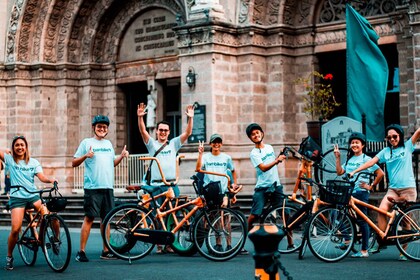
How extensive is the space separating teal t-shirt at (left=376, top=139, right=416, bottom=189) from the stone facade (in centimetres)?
738

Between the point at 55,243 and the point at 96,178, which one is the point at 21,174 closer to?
the point at 96,178

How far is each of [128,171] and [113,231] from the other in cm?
1429

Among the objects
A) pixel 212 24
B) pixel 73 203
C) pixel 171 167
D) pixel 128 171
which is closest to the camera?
pixel 171 167

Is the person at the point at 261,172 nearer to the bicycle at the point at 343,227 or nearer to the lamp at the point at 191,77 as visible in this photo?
the bicycle at the point at 343,227

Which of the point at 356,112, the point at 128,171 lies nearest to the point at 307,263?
the point at 356,112

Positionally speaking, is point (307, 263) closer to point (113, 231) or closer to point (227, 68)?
point (113, 231)

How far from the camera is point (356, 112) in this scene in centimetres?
2055

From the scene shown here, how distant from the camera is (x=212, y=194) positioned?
13.6m

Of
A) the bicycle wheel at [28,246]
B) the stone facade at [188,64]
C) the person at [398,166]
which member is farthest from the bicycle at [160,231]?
the stone facade at [188,64]

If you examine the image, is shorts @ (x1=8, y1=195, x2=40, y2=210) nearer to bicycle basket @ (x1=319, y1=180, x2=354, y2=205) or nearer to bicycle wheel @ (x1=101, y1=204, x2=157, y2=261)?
bicycle wheel @ (x1=101, y1=204, x2=157, y2=261)

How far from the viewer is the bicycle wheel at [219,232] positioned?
44.0 feet

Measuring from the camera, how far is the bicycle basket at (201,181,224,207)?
1362cm

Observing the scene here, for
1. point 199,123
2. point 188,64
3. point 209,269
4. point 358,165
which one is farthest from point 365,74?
point 209,269

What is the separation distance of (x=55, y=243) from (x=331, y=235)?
12.5ft
